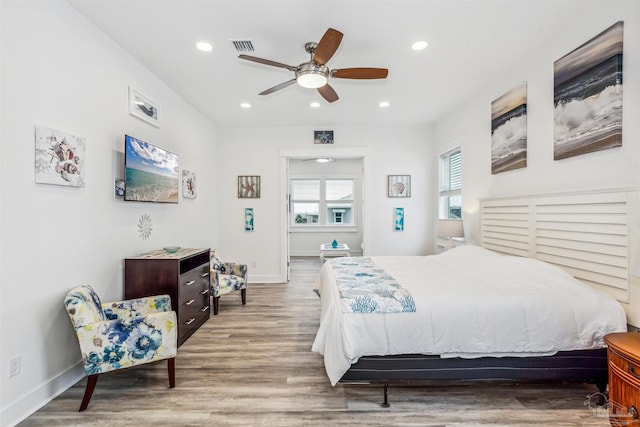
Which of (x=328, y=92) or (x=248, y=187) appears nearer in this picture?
(x=328, y=92)

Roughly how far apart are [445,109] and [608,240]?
304 centimetres

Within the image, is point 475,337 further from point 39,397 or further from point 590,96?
point 39,397

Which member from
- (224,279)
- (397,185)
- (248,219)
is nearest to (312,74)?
(224,279)

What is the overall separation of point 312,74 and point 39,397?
313 centimetres

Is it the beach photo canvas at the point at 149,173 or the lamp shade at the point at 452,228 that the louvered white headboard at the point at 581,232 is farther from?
the beach photo canvas at the point at 149,173

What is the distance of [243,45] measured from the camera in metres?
2.73

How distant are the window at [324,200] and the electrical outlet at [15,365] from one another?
265 inches

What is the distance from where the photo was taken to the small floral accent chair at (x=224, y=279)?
3680mm

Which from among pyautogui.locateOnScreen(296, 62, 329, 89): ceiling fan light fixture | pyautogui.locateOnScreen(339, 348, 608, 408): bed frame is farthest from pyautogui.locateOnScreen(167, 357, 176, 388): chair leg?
pyautogui.locateOnScreen(296, 62, 329, 89): ceiling fan light fixture

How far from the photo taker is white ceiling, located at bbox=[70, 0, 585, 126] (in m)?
2.24

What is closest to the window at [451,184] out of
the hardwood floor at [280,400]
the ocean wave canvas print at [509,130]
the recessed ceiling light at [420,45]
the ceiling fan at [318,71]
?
the ocean wave canvas print at [509,130]

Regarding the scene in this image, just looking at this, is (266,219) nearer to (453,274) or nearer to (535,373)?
(453,274)

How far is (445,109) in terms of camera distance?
177 inches

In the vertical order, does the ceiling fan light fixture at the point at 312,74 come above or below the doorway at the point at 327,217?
above
